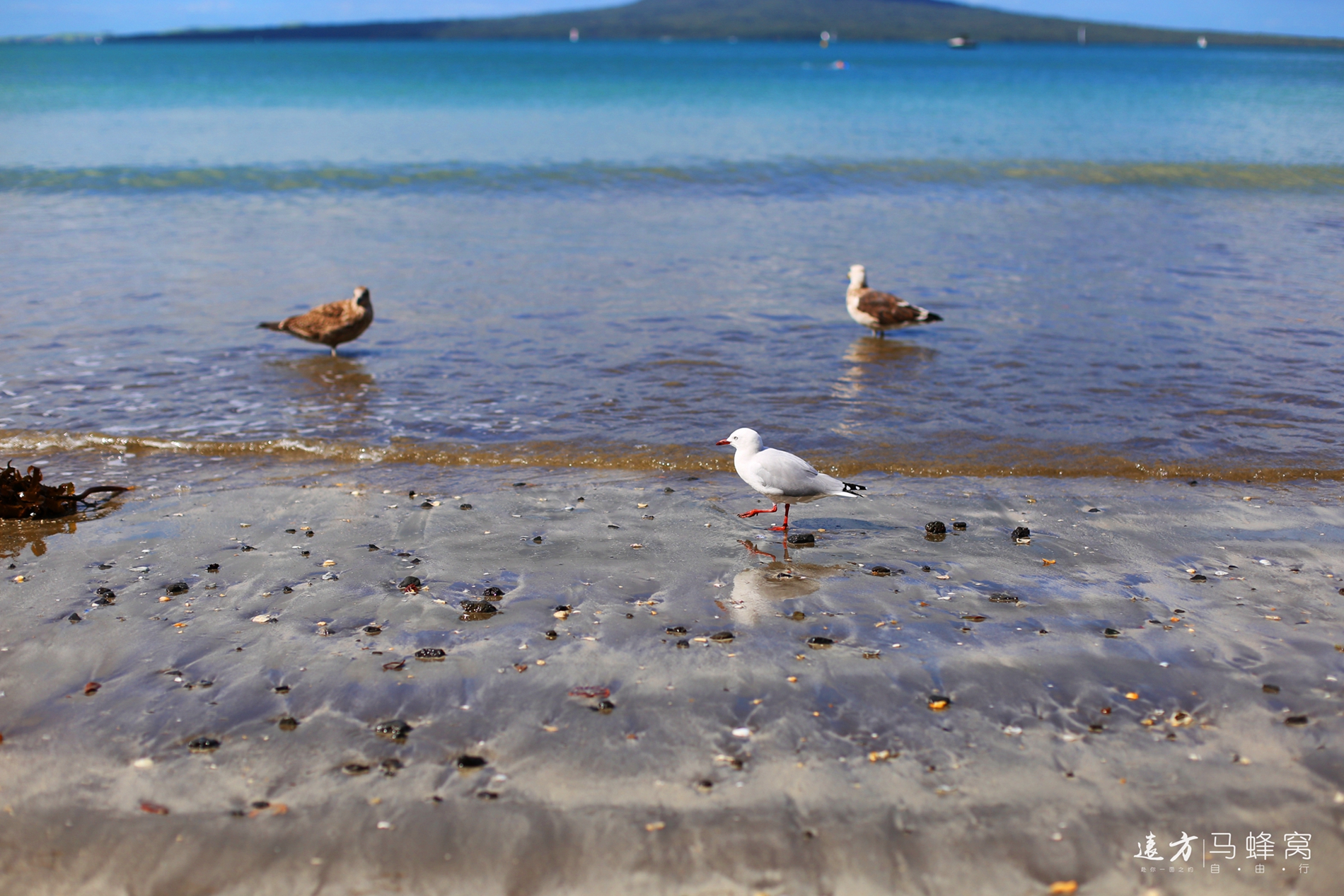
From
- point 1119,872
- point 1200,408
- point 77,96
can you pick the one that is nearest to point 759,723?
point 1119,872

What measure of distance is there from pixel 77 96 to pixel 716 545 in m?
77.8

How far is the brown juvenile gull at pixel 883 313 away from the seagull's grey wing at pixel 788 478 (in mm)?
6995

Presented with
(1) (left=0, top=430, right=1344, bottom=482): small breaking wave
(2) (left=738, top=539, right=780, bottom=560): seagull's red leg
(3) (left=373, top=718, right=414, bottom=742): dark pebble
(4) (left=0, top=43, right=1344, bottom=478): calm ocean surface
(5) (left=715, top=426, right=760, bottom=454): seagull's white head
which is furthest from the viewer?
(4) (left=0, top=43, right=1344, bottom=478): calm ocean surface

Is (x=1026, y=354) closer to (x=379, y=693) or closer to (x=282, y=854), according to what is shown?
(x=379, y=693)

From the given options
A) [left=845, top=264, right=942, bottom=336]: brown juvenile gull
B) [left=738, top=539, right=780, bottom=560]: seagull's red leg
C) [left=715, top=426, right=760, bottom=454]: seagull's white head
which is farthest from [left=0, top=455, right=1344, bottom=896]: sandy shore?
[left=845, top=264, right=942, bottom=336]: brown juvenile gull

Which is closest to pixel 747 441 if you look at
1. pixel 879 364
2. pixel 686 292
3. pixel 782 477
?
pixel 782 477

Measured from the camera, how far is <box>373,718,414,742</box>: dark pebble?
15.9 feet

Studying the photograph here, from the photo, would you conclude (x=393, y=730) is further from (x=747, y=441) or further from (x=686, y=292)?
(x=686, y=292)

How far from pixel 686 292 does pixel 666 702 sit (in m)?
11.7

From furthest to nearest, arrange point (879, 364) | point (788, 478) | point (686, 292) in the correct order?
point (686, 292)
point (879, 364)
point (788, 478)

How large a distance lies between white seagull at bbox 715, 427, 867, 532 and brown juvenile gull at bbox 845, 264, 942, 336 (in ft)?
22.3

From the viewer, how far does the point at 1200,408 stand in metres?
10.5

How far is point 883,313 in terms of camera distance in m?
13.8

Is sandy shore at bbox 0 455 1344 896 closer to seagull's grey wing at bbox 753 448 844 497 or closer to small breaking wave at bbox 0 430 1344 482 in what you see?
seagull's grey wing at bbox 753 448 844 497
